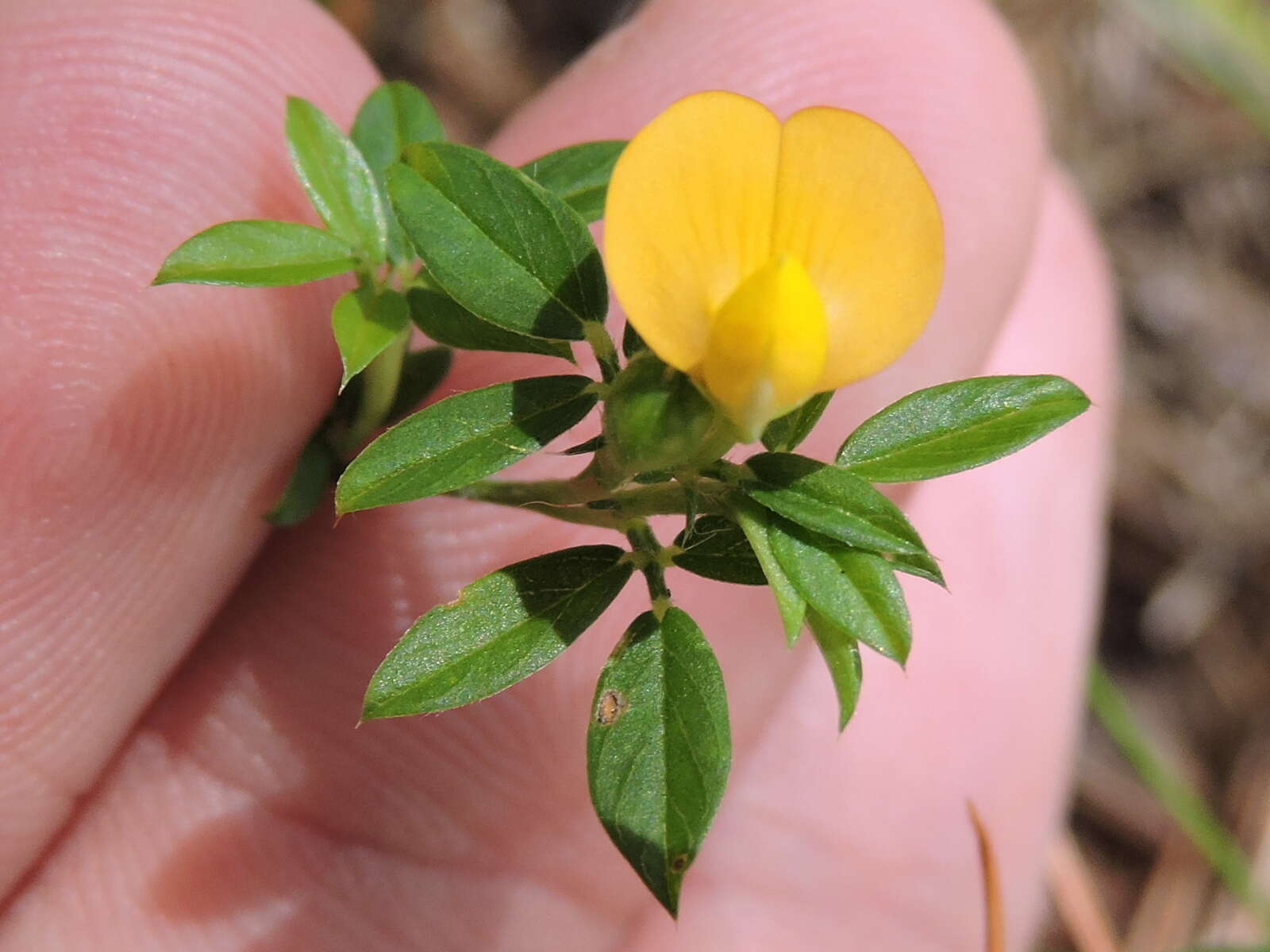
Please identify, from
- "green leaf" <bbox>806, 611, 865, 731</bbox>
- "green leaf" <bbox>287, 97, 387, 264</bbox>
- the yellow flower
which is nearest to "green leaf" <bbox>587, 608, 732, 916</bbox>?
"green leaf" <bbox>806, 611, 865, 731</bbox>

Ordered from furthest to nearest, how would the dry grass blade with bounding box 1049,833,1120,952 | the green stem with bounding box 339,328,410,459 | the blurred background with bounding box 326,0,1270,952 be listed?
the blurred background with bounding box 326,0,1270,952 < the dry grass blade with bounding box 1049,833,1120,952 < the green stem with bounding box 339,328,410,459

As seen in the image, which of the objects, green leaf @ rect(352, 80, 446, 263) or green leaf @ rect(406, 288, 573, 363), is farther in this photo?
green leaf @ rect(352, 80, 446, 263)

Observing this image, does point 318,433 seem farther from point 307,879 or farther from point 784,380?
point 784,380

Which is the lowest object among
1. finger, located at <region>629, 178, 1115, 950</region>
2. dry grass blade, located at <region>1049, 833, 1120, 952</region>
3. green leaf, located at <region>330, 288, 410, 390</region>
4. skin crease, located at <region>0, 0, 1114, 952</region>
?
dry grass blade, located at <region>1049, 833, 1120, 952</region>

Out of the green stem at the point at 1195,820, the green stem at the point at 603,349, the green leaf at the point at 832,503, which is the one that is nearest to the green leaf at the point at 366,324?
the green stem at the point at 603,349

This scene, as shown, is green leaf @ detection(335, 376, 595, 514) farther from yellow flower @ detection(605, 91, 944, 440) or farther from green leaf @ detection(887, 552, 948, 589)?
green leaf @ detection(887, 552, 948, 589)

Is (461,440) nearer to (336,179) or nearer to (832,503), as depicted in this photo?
(832,503)

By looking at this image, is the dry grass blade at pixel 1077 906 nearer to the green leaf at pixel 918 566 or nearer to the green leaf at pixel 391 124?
the green leaf at pixel 918 566

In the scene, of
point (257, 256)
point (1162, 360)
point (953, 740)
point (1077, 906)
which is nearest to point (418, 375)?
point (257, 256)
